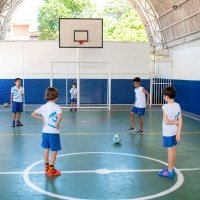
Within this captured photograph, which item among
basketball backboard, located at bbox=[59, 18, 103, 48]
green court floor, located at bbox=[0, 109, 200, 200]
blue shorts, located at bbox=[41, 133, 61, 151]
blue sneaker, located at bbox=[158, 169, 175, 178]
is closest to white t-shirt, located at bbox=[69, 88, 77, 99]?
basketball backboard, located at bbox=[59, 18, 103, 48]

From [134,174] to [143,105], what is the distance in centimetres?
410

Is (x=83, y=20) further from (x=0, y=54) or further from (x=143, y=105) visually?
(x=143, y=105)

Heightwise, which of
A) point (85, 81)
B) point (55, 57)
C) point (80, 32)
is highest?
point (80, 32)

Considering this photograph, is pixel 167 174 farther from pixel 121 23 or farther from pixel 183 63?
pixel 121 23

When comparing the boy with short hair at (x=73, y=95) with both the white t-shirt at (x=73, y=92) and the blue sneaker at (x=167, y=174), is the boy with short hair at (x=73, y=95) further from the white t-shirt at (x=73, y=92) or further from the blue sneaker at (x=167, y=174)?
the blue sneaker at (x=167, y=174)

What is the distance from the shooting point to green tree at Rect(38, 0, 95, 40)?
3484 cm

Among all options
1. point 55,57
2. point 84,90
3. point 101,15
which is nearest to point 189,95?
point 84,90

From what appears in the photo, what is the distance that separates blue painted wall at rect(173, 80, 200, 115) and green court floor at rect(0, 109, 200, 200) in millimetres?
4272

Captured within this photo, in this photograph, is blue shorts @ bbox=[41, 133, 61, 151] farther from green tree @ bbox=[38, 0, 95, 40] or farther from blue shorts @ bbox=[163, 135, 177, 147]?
green tree @ bbox=[38, 0, 95, 40]

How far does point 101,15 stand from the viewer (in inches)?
1462

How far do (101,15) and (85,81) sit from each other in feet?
65.1

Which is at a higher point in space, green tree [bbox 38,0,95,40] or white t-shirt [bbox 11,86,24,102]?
green tree [bbox 38,0,95,40]

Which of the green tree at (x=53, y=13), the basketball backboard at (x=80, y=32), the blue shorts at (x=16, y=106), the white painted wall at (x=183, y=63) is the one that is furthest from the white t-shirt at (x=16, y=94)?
the green tree at (x=53, y=13)

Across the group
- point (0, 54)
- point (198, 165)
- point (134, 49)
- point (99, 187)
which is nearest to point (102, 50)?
point (134, 49)
